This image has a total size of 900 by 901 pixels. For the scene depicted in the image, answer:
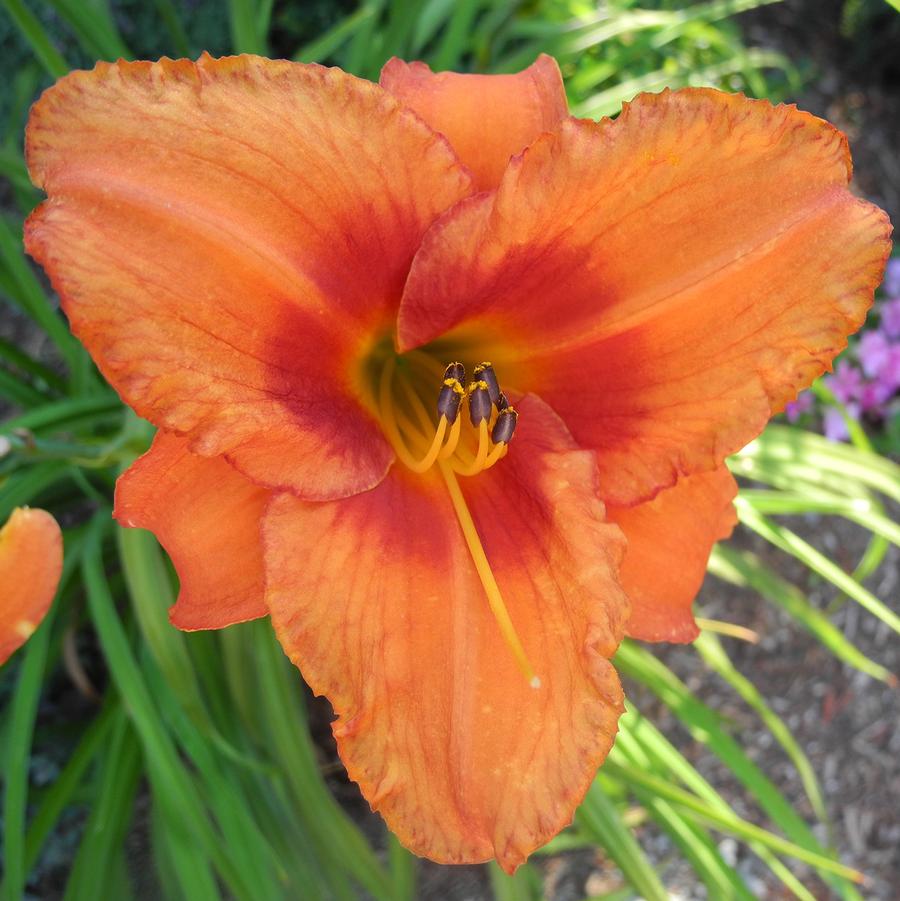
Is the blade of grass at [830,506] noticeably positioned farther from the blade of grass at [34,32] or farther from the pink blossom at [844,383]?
the blade of grass at [34,32]

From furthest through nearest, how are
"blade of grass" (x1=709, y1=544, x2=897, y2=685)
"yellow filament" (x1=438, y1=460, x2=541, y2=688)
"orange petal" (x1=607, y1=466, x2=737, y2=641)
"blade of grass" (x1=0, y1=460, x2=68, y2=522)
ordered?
"blade of grass" (x1=709, y1=544, x2=897, y2=685) < "blade of grass" (x1=0, y1=460, x2=68, y2=522) < "orange petal" (x1=607, y1=466, x2=737, y2=641) < "yellow filament" (x1=438, y1=460, x2=541, y2=688)

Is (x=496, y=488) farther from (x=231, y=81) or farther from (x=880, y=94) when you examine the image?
(x=880, y=94)

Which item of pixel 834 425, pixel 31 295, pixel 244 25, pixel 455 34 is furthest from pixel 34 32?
pixel 834 425

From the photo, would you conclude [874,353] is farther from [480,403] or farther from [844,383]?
[480,403]

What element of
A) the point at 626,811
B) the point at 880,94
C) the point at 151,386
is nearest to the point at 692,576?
the point at 151,386

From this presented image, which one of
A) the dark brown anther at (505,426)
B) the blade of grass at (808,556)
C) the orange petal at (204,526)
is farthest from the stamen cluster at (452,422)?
the blade of grass at (808,556)

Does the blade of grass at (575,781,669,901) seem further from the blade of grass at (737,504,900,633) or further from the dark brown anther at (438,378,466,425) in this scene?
the dark brown anther at (438,378,466,425)

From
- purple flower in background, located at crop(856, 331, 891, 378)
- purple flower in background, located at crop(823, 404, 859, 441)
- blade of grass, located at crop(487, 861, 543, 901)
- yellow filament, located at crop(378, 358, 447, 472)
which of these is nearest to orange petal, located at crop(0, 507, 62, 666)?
yellow filament, located at crop(378, 358, 447, 472)
